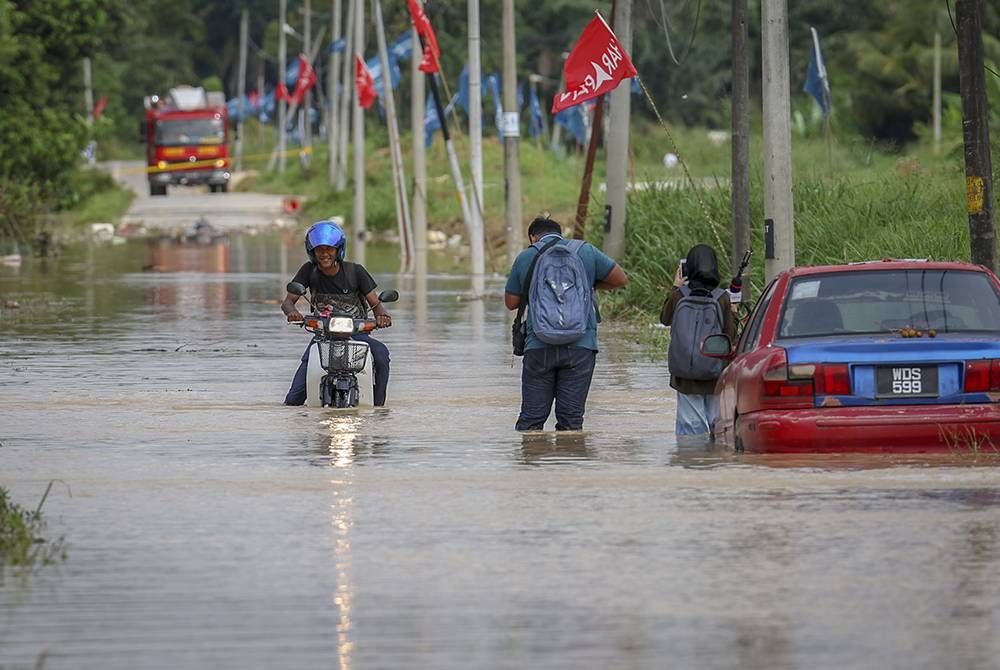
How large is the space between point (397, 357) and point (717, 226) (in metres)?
5.80

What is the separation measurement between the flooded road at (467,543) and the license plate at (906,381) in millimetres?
360

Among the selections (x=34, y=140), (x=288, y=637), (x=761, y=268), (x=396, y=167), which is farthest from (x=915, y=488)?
(x=34, y=140)

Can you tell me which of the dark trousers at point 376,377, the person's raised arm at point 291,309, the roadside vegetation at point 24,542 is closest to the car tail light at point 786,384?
the roadside vegetation at point 24,542

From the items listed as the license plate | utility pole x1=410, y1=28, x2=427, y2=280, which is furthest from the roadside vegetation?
utility pole x1=410, y1=28, x2=427, y2=280

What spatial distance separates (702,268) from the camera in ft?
43.8

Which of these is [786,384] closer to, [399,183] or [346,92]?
[399,183]

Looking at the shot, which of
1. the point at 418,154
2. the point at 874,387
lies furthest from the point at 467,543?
the point at 418,154

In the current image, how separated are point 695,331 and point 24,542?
526 cm

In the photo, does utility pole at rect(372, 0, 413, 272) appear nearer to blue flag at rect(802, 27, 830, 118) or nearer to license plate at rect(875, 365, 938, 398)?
blue flag at rect(802, 27, 830, 118)

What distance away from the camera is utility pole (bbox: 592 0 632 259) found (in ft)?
90.0

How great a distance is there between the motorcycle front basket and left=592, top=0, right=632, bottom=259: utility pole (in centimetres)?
1204

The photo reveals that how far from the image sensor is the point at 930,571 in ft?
28.3

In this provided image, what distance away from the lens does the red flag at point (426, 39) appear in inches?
1551

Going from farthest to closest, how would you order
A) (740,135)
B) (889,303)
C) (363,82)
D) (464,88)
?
1. (464,88)
2. (363,82)
3. (740,135)
4. (889,303)
